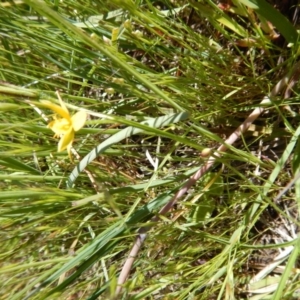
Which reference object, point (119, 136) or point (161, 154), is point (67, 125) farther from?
point (161, 154)

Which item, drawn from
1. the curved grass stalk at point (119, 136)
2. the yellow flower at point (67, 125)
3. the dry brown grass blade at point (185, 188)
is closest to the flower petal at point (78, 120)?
the yellow flower at point (67, 125)

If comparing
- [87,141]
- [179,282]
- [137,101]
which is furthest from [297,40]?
[179,282]

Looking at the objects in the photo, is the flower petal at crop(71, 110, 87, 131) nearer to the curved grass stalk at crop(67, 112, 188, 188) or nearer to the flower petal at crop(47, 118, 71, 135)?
the flower petal at crop(47, 118, 71, 135)

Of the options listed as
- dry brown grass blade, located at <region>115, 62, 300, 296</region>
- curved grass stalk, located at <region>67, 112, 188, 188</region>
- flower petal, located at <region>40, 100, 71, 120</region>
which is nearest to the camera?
flower petal, located at <region>40, 100, 71, 120</region>

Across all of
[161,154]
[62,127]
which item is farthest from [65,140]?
[161,154]

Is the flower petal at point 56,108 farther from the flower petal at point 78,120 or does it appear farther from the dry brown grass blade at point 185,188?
the dry brown grass blade at point 185,188

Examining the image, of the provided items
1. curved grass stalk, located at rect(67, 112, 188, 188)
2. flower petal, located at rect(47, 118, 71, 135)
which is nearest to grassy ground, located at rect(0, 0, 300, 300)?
curved grass stalk, located at rect(67, 112, 188, 188)

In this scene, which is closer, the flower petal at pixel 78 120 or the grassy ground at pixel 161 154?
the flower petal at pixel 78 120

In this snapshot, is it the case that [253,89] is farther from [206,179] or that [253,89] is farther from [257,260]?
[257,260]
